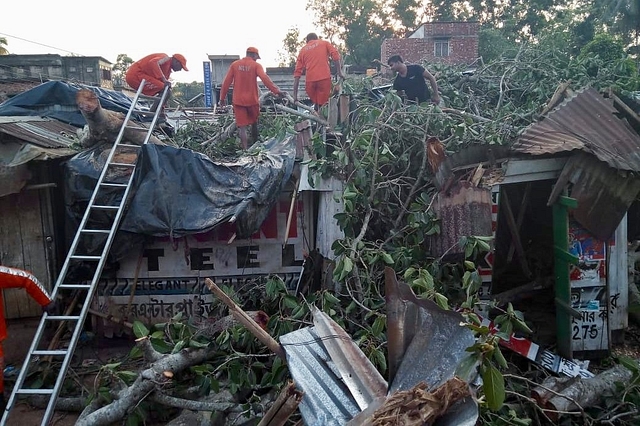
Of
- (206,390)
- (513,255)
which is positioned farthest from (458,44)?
(206,390)

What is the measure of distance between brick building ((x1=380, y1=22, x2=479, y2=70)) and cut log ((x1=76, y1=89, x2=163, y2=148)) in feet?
61.5

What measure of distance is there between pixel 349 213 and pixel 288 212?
59.5 inches

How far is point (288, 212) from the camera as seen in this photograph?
19.1 feet

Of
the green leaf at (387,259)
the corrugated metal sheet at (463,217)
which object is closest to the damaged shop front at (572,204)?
the corrugated metal sheet at (463,217)

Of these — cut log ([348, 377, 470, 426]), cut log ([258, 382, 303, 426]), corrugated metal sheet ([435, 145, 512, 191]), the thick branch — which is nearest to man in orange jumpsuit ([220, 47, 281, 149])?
corrugated metal sheet ([435, 145, 512, 191])

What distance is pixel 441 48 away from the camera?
77.0 ft

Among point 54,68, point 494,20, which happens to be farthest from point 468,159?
point 494,20

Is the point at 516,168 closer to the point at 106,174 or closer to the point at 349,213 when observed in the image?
the point at 349,213

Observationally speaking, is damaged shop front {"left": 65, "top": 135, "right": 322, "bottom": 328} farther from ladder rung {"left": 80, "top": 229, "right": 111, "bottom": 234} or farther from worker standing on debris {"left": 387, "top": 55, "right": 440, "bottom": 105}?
worker standing on debris {"left": 387, "top": 55, "right": 440, "bottom": 105}

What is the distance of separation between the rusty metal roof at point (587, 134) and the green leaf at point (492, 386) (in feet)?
8.38

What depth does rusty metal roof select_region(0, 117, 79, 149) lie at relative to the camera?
17.7 ft

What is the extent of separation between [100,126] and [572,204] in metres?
4.99

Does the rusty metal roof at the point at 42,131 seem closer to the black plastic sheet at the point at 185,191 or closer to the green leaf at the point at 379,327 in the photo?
the black plastic sheet at the point at 185,191

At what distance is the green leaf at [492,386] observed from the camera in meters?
2.19
